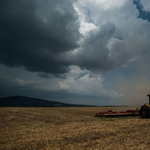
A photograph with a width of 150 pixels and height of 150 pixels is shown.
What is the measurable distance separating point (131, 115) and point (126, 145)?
18.6 metres

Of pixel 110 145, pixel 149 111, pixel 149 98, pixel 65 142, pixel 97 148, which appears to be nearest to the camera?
pixel 97 148

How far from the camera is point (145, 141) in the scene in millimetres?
8914

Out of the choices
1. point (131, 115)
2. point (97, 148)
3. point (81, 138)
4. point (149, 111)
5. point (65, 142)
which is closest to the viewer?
point (97, 148)

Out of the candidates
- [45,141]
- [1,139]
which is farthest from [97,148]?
[1,139]

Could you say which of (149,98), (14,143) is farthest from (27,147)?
(149,98)

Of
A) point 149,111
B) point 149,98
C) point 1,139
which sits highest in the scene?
point 149,98

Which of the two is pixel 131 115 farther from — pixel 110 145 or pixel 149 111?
pixel 110 145

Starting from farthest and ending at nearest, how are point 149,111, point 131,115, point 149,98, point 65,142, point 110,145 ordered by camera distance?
point 131,115
point 149,98
point 149,111
point 65,142
point 110,145

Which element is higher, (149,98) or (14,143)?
(149,98)

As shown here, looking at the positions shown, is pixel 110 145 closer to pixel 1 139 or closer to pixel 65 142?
pixel 65 142

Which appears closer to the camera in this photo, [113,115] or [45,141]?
[45,141]

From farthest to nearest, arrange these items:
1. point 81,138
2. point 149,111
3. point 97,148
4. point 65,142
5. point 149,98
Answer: point 149,98 → point 149,111 → point 81,138 → point 65,142 → point 97,148

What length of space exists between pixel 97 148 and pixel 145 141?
3.44 m

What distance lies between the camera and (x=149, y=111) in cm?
2103
